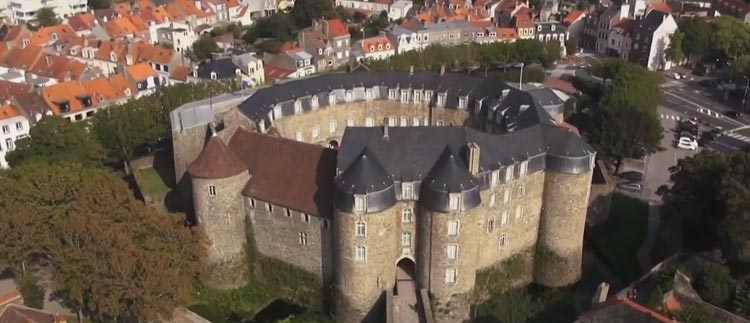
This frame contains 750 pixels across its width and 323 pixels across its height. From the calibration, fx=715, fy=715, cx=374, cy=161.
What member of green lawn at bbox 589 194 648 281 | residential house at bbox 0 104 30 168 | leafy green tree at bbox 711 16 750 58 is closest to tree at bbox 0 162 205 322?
residential house at bbox 0 104 30 168

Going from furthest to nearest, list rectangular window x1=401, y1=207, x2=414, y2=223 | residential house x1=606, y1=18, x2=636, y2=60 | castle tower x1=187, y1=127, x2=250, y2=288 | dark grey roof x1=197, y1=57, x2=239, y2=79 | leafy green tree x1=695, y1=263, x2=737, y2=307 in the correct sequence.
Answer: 1. residential house x1=606, y1=18, x2=636, y2=60
2. dark grey roof x1=197, y1=57, x2=239, y2=79
3. castle tower x1=187, y1=127, x2=250, y2=288
4. rectangular window x1=401, y1=207, x2=414, y2=223
5. leafy green tree x1=695, y1=263, x2=737, y2=307

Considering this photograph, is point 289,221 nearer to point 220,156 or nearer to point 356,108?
point 220,156

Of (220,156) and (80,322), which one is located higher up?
(220,156)

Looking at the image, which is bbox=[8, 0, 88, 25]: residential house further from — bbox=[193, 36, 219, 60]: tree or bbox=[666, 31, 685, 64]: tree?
bbox=[666, 31, 685, 64]: tree

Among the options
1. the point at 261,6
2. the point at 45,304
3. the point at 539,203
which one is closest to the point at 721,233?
the point at 539,203

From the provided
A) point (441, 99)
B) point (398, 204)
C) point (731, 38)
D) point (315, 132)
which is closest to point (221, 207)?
point (398, 204)
